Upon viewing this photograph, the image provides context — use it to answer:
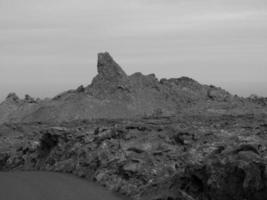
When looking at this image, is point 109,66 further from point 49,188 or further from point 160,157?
point 49,188

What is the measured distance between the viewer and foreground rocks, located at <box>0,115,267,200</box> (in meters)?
19.8

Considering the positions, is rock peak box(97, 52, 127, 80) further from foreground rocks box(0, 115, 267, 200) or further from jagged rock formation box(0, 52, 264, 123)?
foreground rocks box(0, 115, 267, 200)

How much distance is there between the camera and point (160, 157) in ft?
94.8

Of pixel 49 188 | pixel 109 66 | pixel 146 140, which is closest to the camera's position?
pixel 49 188

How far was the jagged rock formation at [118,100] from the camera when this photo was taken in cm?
6169

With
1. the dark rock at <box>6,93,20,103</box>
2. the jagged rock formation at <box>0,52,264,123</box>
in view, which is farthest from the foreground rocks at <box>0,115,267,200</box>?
the dark rock at <box>6,93,20,103</box>

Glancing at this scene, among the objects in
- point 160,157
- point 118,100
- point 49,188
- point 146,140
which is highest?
point 118,100

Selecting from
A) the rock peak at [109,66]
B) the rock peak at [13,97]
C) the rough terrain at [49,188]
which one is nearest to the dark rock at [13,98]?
the rock peak at [13,97]

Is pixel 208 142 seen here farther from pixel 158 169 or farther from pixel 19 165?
pixel 19 165

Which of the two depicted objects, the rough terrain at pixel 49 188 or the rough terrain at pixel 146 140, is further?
the rough terrain at pixel 49 188

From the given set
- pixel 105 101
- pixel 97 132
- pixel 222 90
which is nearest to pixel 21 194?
pixel 97 132

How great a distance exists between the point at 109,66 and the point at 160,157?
122 ft

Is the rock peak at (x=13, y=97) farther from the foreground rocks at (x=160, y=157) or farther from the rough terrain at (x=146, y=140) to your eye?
the foreground rocks at (x=160, y=157)

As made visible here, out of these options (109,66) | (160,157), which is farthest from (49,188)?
(109,66)
